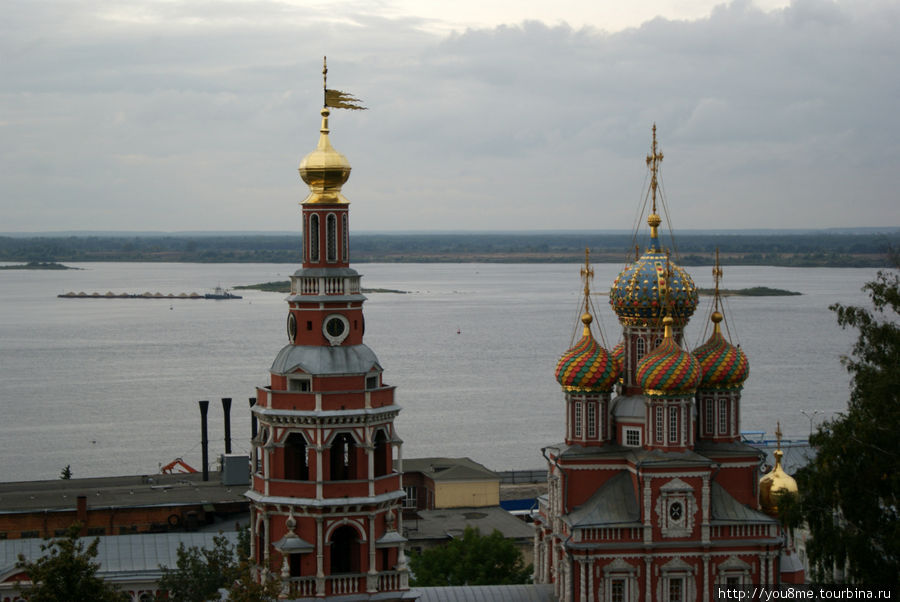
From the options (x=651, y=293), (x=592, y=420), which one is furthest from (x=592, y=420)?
(x=651, y=293)

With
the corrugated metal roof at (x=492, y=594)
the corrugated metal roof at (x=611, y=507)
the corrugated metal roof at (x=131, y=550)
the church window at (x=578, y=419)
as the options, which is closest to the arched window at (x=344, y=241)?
the church window at (x=578, y=419)

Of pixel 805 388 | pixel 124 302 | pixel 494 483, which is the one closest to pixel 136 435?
pixel 494 483

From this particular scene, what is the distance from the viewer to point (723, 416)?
91.5ft

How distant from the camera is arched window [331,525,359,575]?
2491 centimetres

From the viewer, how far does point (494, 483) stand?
47.2m

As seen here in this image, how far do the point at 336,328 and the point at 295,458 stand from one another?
7.61 feet

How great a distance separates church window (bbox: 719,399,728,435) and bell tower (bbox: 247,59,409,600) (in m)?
6.49

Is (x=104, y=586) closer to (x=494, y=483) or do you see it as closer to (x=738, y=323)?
(x=494, y=483)

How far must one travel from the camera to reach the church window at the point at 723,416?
2783 centimetres

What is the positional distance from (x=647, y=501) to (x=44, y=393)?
62900 millimetres

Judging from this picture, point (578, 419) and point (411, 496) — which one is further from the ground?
point (578, 419)

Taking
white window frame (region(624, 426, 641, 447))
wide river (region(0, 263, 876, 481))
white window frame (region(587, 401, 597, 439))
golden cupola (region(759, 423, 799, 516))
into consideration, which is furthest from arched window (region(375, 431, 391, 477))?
wide river (region(0, 263, 876, 481))

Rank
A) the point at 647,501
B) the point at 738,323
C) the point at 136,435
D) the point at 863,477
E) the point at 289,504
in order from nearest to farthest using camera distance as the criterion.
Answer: the point at 863,477, the point at 289,504, the point at 647,501, the point at 136,435, the point at 738,323

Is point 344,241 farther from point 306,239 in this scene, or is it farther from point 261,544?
point 261,544
